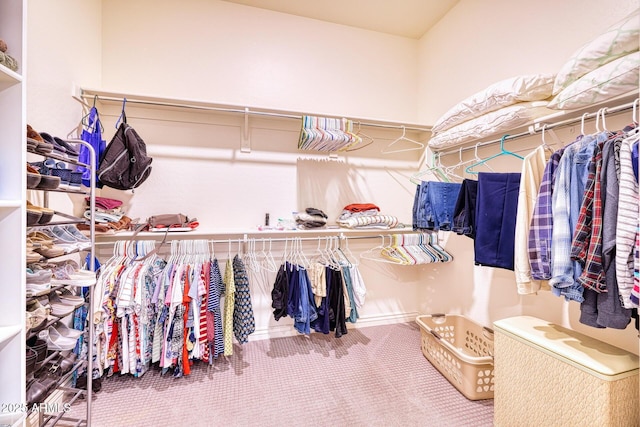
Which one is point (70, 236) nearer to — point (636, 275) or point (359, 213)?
point (359, 213)

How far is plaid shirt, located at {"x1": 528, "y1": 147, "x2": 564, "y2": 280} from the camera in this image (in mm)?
1236

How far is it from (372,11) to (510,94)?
64.1 inches

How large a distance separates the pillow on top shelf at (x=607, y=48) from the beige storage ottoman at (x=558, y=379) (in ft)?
4.03

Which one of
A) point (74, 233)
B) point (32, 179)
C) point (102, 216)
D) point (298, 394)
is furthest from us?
point (102, 216)

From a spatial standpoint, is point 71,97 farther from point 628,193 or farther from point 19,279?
point 628,193

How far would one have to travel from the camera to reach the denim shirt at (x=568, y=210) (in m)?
1.11

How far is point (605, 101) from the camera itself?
123cm

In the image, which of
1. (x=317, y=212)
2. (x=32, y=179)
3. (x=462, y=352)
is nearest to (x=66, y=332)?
(x=32, y=179)

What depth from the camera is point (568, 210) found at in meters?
1.17

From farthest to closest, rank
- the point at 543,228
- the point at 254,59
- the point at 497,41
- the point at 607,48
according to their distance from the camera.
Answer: the point at 254,59
the point at 497,41
the point at 543,228
the point at 607,48

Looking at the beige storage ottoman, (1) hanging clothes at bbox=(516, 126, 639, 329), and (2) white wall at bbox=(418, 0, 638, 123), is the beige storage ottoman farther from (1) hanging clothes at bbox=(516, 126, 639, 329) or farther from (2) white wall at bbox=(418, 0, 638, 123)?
(2) white wall at bbox=(418, 0, 638, 123)

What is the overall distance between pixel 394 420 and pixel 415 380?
0.43m

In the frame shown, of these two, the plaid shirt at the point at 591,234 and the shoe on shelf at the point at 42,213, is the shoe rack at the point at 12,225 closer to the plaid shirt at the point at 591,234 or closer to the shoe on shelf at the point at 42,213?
the shoe on shelf at the point at 42,213

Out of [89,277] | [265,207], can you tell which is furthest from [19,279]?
[265,207]
